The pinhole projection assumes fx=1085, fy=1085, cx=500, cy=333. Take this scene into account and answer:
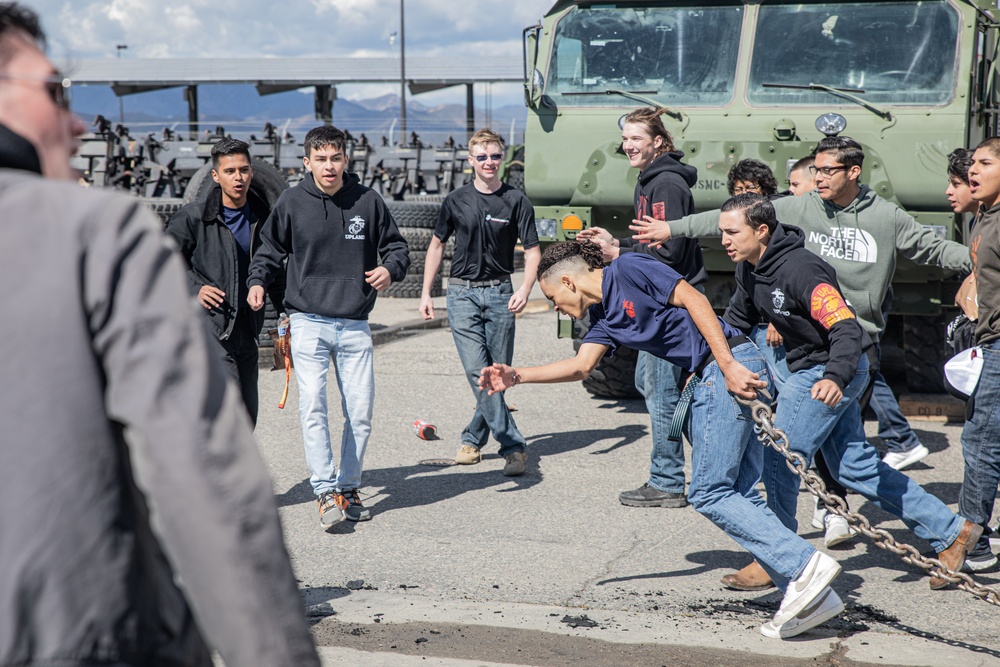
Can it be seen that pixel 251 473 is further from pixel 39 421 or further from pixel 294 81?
pixel 294 81

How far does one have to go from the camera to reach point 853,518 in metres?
3.73

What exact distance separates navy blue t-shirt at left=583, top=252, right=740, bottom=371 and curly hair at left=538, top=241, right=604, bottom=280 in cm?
14

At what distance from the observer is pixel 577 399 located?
8.58m

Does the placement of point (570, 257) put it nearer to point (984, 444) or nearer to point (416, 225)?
point (984, 444)

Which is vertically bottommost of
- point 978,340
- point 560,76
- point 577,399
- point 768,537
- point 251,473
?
point 577,399

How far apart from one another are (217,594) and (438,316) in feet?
38.1

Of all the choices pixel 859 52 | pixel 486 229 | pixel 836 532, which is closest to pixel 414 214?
pixel 859 52

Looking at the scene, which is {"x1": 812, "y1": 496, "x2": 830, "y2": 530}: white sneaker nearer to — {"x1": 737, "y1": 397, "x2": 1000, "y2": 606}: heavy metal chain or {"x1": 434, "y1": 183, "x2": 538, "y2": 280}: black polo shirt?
{"x1": 737, "y1": 397, "x2": 1000, "y2": 606}: heavy metal chain

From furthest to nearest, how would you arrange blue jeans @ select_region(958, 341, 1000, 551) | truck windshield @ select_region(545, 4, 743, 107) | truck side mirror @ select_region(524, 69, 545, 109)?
1. truck side mirror @ select_region(524, 69, 545, 109)
2. truck windshield @ select_region(545, 4, 743, 107)
3. blue jeans @ select_region(958, 341, 1000, 551)

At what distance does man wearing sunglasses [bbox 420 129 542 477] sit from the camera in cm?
634

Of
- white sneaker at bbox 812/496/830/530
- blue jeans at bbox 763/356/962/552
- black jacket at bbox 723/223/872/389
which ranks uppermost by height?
black jacket at bbox 723/223/872/389

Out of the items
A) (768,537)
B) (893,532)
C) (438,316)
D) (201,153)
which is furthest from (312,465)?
(201,153)

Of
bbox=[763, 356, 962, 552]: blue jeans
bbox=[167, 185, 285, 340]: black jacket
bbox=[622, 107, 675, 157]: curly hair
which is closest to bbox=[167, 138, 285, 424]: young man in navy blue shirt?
bbox=[167, 185, 285, 340]: black jacket

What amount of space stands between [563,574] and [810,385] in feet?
4.22
